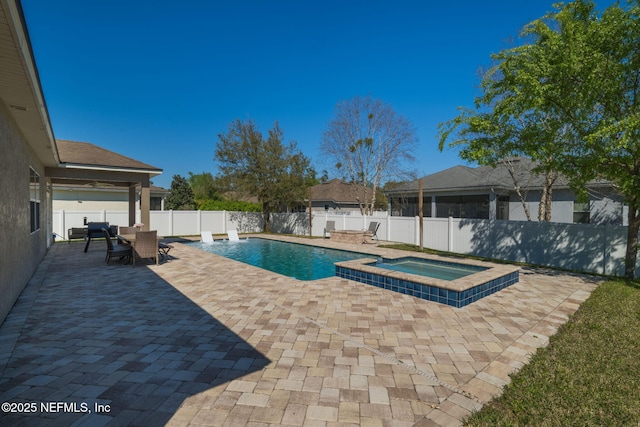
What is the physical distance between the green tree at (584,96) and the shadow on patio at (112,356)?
7832mm

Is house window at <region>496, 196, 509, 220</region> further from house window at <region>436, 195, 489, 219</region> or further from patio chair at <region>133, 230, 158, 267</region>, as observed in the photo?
patio chair at <region>133, 230, 158, 267</region>

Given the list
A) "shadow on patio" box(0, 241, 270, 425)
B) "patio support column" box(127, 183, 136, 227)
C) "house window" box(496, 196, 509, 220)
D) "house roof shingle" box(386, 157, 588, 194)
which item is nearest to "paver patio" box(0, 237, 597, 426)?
"shadow on patio" box(0, 241, 270, 425)

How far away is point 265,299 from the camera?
5840 mm

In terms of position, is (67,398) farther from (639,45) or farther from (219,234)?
(219,234)

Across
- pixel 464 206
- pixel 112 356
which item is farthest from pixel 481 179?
pixel 112 356

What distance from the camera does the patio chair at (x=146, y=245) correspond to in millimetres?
8812

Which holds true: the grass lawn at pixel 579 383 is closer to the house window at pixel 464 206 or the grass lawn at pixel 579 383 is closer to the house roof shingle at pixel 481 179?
the house roof shingle at pixel 481 179

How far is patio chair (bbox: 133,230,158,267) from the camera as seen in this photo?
8812 mm

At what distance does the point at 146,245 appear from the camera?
9031 mm

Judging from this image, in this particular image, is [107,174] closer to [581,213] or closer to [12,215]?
[12,215]

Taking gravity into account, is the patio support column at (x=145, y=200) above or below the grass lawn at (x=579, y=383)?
above

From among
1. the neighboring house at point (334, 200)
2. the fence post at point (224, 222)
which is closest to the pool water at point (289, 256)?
the fence post at point (224, 222)

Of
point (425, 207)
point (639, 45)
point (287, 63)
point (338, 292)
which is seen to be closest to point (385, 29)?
point (287, 63)

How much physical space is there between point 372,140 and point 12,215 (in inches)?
749
